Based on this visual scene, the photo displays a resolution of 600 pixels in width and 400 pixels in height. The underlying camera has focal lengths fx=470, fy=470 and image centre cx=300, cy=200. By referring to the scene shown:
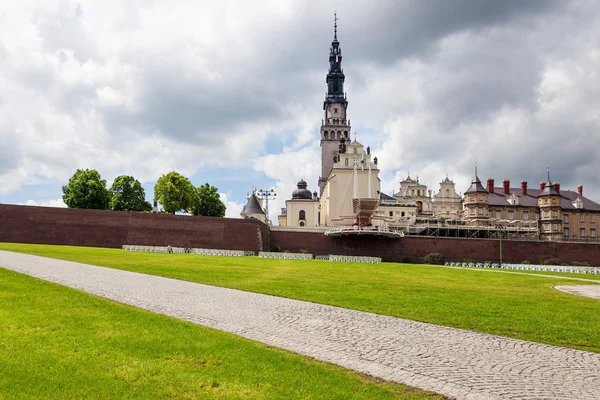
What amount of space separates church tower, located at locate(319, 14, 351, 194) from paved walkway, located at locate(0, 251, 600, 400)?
295ft

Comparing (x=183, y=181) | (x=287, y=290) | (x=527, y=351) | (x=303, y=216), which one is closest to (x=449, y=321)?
(x=527, y=351)

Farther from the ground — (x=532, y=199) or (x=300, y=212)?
(x=532, y=199)

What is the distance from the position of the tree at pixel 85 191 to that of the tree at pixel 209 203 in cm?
1599

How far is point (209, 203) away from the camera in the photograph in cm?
7994

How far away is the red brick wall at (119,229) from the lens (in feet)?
144

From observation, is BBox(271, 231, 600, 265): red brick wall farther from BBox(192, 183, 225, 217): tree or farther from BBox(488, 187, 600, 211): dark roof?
BBox(192, 183, 225, 217): tree

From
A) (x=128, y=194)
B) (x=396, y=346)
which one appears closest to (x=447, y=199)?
(x=128, y=194)

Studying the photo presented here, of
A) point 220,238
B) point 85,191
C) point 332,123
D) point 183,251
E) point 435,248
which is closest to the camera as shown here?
point 183,251

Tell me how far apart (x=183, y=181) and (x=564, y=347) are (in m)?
64.4

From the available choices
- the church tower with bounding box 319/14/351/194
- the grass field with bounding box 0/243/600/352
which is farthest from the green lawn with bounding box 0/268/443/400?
the church tower with bounding box 319/14/351/194

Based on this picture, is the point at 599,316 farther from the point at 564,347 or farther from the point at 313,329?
the point at 313,329

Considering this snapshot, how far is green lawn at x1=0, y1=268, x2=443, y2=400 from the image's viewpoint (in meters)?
6.27

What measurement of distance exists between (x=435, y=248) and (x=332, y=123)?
5566 cm

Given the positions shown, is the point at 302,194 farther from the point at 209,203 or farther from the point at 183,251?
the point at 183,251
